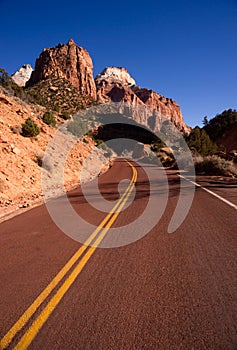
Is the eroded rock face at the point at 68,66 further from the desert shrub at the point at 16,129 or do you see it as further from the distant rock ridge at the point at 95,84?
the desert shrub at the point at 16,129

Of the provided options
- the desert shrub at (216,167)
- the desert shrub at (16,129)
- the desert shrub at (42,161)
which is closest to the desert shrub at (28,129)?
the desert shrub at (16,129)

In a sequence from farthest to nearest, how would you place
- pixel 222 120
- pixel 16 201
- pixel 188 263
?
pixel 222 120, pixel 16 201, pixel 188 263

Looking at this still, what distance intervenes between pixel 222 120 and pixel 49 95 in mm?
51307

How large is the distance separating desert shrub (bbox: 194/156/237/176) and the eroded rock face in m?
90.2

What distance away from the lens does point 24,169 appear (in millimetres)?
12836

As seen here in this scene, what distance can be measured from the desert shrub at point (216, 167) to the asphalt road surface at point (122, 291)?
13.3 m

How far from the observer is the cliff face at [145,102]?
140 metres

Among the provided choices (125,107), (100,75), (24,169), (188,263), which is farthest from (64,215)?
A: (100,75)

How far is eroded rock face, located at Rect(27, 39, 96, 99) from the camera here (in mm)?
103750

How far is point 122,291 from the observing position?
10.4 ft

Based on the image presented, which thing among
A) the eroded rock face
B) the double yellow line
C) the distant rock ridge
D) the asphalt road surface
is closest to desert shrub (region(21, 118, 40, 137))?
the asphalt road surface

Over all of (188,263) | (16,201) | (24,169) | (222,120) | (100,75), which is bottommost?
(188,263)

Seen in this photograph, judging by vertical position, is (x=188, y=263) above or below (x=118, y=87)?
below

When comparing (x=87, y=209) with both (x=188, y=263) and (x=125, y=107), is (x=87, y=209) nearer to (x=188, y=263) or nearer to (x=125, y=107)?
(x=188, y=263)
